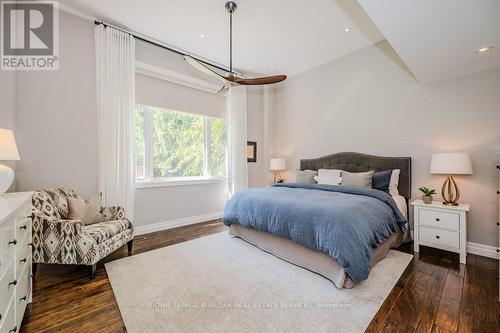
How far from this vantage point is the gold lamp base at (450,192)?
2842mm

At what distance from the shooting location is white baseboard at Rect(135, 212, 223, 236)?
3.65m

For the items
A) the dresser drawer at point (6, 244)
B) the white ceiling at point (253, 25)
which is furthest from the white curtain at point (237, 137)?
the dresser drawer at point (6, 244)

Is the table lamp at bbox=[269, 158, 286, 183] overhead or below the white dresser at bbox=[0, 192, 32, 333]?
overhead

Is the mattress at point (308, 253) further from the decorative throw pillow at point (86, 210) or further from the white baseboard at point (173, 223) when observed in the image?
the decorative throw pillow at point (86, 210)

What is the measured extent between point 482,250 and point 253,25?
425 cm

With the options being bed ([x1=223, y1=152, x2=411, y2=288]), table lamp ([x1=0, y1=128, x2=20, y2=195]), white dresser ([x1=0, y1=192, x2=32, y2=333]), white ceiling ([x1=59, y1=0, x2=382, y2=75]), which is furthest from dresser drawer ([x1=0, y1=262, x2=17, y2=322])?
white ceiling ([x1=59, y1=0, x2=382, y2=75])

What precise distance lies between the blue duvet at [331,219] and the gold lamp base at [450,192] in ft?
2.33

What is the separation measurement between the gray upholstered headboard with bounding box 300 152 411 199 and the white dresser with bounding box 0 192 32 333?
13.7ft

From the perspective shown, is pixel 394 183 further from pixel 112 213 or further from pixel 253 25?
pixel 112 213

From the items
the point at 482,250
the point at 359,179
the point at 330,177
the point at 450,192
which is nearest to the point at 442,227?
the point at 450,192

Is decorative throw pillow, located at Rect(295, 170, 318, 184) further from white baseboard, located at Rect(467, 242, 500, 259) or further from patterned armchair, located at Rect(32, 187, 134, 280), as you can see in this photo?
patterned armchair, located at Rect(32, 187, 134, 280)

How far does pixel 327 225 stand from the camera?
2.10 meters

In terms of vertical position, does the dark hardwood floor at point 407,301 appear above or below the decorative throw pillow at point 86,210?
below

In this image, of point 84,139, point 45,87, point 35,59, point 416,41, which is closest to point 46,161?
point 84,139
